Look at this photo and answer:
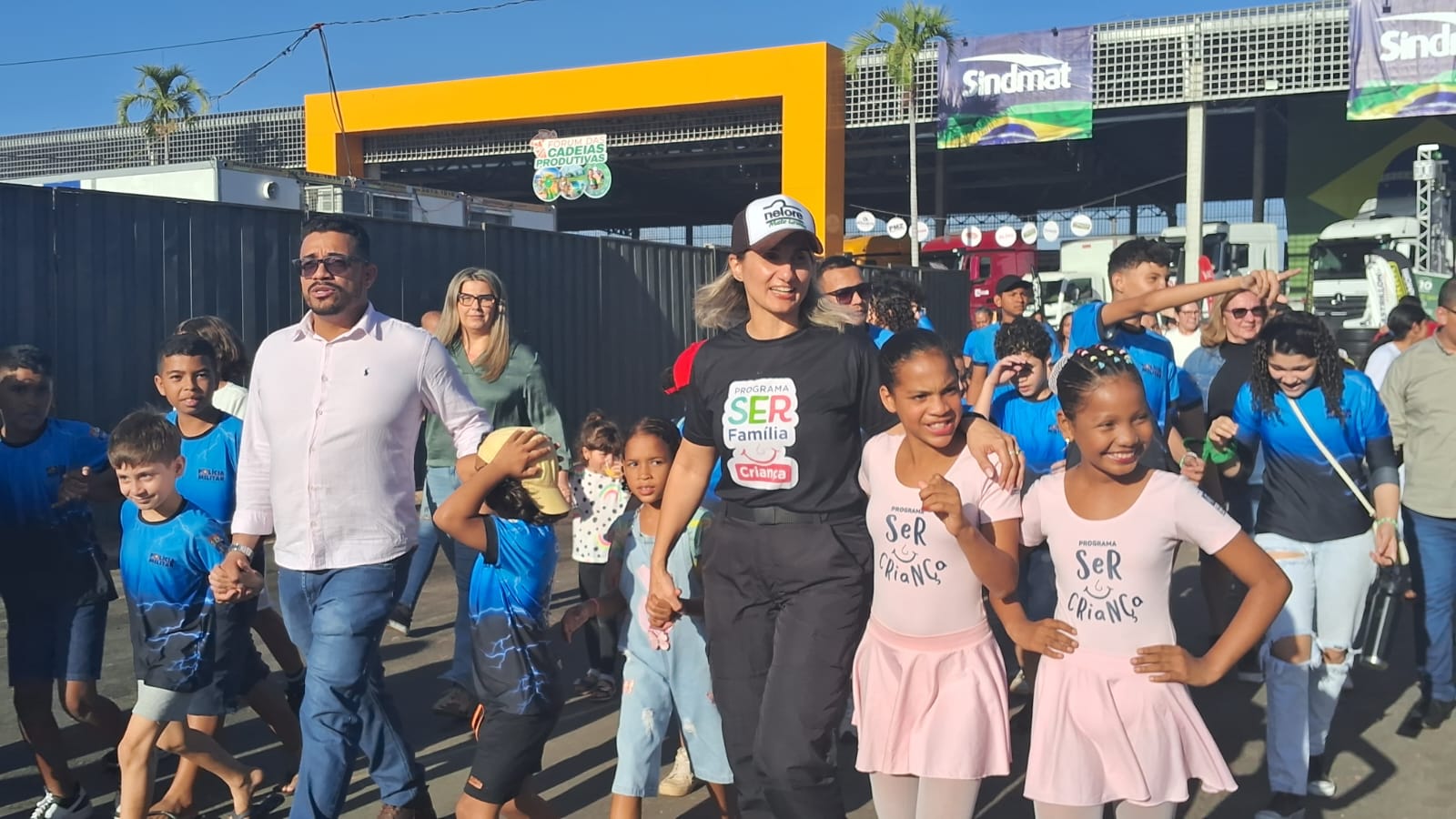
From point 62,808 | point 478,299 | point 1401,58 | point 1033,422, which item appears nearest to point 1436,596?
point 1033,422

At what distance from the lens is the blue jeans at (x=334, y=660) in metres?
3.61

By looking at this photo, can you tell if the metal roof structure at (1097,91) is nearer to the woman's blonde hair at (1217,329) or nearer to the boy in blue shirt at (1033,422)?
the woman's blonde hair at (1217,329)

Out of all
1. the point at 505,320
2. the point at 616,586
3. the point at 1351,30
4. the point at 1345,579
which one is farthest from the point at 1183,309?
the point at 1351,30

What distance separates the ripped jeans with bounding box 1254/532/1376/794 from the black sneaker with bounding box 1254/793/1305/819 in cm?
2

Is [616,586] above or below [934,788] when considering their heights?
above

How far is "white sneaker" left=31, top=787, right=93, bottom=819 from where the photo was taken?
170 inches

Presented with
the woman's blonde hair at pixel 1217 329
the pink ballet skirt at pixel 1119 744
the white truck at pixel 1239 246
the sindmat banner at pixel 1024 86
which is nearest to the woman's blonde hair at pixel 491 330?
the pink ballet skirt at pixel 1119 744

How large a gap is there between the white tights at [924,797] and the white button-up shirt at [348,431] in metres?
1.68

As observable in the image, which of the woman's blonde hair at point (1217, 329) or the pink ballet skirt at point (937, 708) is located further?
the woman's blonde hair at point (1217, 329)

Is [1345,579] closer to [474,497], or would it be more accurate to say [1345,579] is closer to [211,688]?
[474,497]

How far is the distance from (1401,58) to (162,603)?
23934mm

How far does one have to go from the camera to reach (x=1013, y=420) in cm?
586

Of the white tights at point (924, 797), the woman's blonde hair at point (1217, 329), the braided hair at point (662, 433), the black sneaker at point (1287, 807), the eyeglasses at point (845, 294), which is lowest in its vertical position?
the black sneaker at point (1287, 807)

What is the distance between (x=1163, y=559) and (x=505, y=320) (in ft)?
11.8
